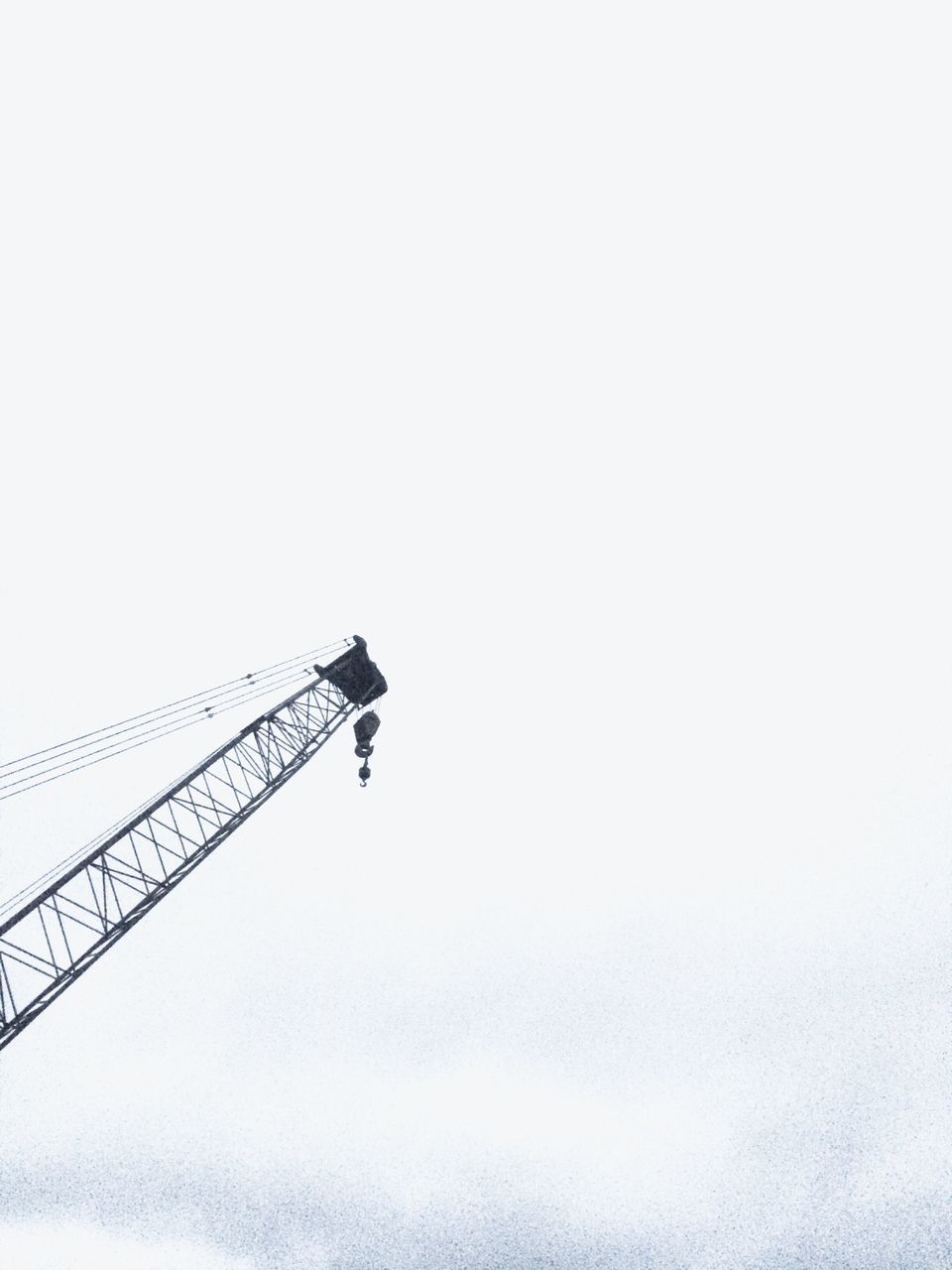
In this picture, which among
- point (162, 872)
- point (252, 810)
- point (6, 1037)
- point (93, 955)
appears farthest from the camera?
point (252, 810)

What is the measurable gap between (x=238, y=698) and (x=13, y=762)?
708 cm

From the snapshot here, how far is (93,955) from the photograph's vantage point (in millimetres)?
22578

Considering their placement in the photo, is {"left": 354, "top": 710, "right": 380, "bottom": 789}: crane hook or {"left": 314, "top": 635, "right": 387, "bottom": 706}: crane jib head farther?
{"left": 314, "top": 635, "right": 387, "bottom": 706}: crane jib head

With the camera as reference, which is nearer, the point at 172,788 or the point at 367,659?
the point at 172,788

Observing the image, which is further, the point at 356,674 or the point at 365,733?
the point at 356,674

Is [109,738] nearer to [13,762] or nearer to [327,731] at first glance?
[13,762]

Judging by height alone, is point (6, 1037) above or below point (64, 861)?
below

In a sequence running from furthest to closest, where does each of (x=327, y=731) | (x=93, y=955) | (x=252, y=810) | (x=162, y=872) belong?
1. (x=327, y=731)
2. (x=252, y=810)
3. (x=162, y=872)
4. (x=93, y=955)

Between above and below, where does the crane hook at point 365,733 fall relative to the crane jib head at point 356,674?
below

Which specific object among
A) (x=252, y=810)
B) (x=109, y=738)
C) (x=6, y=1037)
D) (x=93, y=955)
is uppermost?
(x=109, y=738)

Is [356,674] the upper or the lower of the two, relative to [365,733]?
upper

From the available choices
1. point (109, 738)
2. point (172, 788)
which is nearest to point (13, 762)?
point (109, 738)

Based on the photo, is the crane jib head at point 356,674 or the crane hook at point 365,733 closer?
the crane hook at point 365,733

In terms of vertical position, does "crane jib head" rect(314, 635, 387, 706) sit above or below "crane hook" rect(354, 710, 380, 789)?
above
